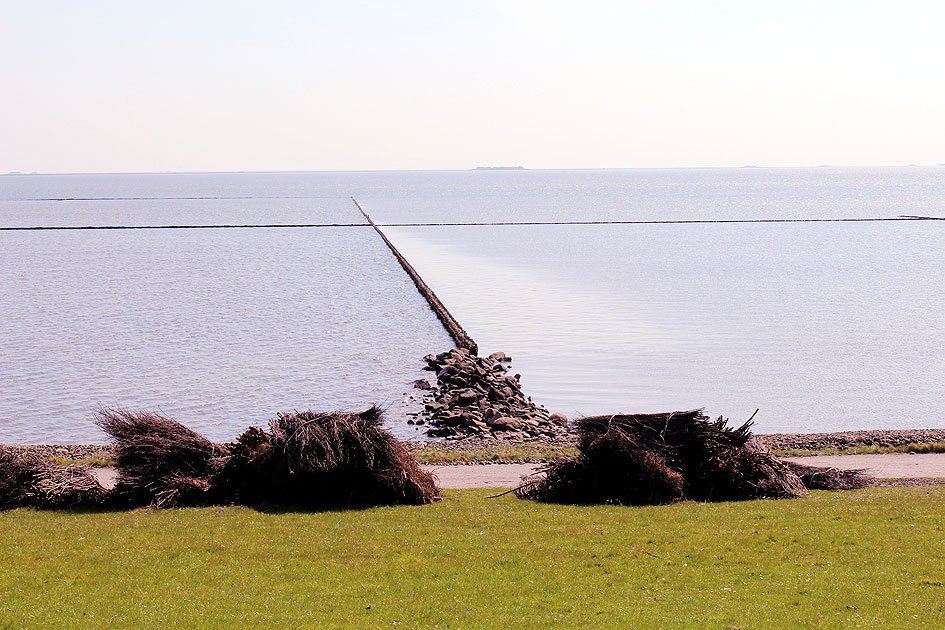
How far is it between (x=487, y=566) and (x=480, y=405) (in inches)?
629

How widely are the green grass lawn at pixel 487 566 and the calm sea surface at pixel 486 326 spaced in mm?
11387

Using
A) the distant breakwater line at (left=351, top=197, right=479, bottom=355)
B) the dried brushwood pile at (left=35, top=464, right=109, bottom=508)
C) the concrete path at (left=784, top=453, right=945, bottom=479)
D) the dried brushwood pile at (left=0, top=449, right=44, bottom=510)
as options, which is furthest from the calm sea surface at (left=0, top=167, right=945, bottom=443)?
the dried brushwood pile at (left=0, top=449, right=44, bottom=510)

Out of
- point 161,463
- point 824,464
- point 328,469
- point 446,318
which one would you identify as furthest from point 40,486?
point 446,318

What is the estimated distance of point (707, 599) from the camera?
966 centimetres

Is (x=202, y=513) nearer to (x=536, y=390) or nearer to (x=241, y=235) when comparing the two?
(x=536, y=390)

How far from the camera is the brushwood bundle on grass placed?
1497 centimetres

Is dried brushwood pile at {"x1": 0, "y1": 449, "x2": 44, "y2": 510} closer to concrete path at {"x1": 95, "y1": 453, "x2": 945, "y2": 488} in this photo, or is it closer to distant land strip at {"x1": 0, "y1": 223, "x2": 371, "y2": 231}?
concrete path at {"x1": 95, "y1": 453, "x2": 945, "y2": 488}

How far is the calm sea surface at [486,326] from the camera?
28062 mm

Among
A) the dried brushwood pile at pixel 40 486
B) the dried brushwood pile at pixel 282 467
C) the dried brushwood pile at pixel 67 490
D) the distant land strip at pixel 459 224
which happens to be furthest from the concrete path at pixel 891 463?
the distant land strip at pixel 459 224

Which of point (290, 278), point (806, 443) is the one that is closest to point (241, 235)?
point (290, 278)

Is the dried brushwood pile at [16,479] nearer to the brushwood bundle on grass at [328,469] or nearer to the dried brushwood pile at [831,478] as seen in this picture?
the brushwood bundle on grass at [328,469]

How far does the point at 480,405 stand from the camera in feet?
88.4

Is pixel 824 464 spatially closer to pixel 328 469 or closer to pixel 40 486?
pixel 328 469

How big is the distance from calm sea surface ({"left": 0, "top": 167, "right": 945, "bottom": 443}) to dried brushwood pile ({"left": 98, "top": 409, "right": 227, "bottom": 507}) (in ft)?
28.0
